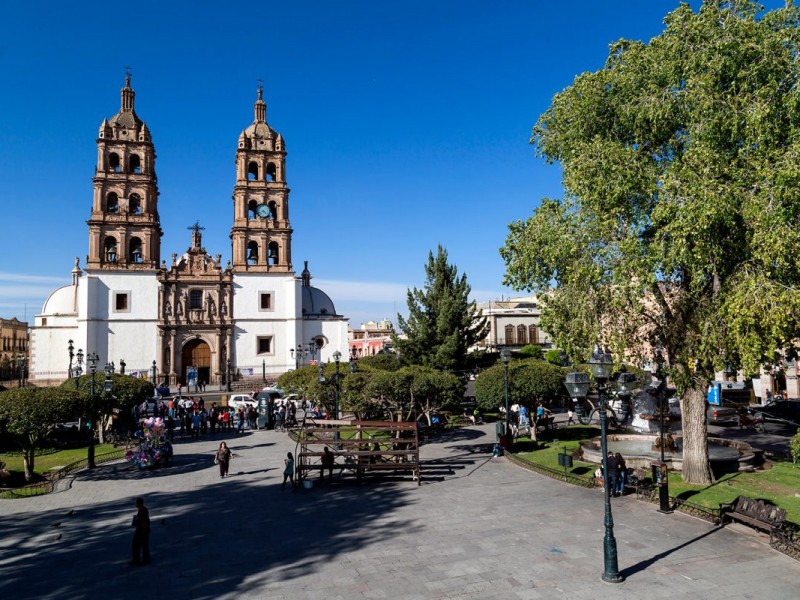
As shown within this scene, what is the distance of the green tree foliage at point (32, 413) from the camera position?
15930 mm

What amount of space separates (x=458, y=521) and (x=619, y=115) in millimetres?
10827

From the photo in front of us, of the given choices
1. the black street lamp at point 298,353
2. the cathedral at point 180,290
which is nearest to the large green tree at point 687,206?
the black street lamp at point 298,353

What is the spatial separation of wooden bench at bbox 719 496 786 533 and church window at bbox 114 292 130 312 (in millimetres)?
48487

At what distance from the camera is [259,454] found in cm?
2100

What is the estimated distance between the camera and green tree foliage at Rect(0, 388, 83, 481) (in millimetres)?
15930

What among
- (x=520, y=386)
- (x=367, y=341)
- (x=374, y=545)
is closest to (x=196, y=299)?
(x=520, y=386)

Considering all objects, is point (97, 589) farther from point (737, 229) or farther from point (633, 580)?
point (737, 229)

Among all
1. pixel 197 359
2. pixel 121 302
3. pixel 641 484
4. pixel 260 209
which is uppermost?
pixel 260 209

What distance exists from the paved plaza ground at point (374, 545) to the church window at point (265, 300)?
121 ft

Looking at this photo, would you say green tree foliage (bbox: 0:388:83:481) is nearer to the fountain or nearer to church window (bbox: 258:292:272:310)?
the fountain

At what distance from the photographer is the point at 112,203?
49.7m

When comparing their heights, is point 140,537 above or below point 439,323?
below

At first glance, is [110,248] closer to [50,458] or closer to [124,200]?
[124,200]

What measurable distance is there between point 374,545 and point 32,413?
1149cm
